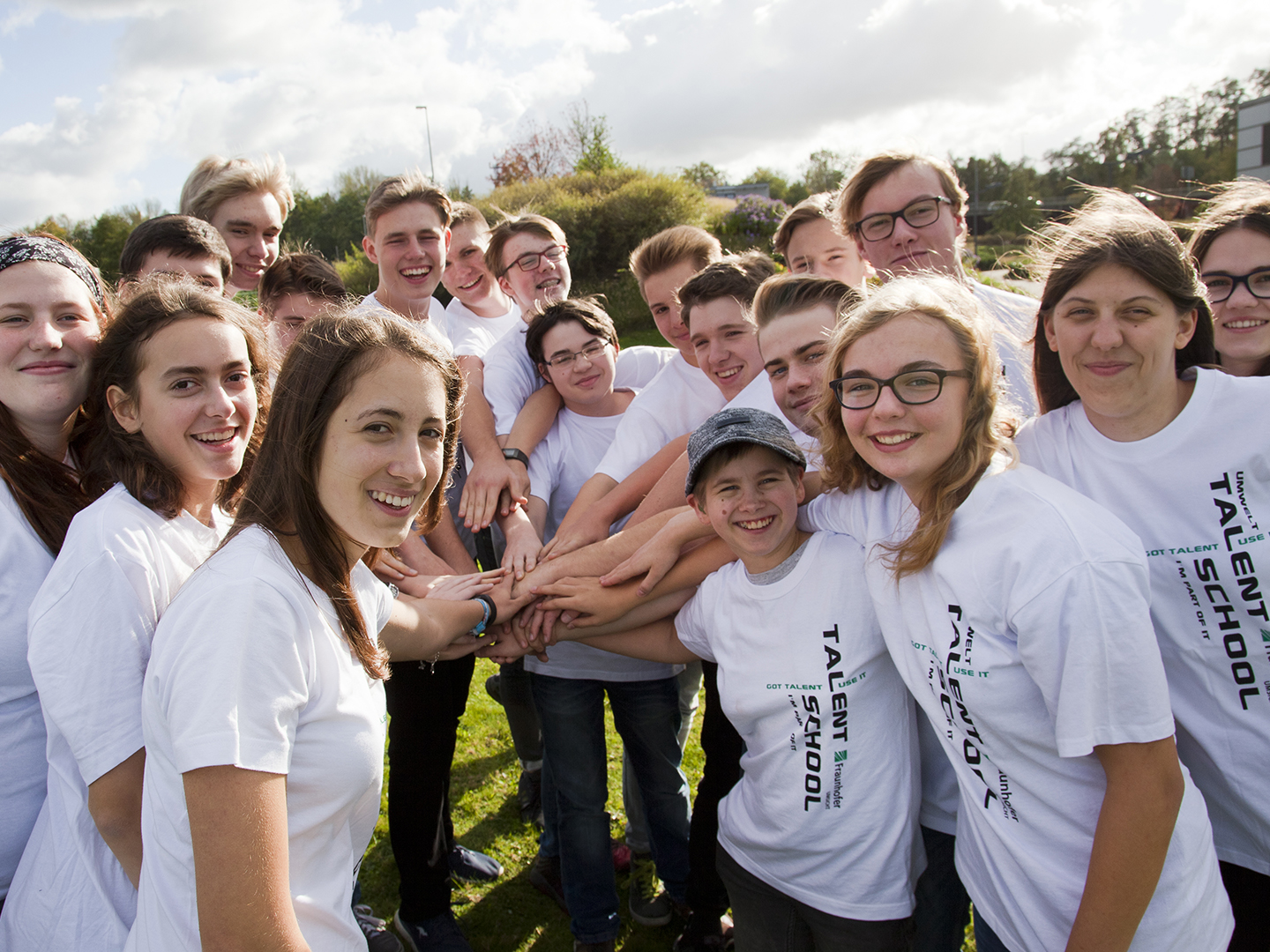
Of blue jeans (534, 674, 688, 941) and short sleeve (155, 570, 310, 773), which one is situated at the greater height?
short sleeve (155, 570, 310, 773)

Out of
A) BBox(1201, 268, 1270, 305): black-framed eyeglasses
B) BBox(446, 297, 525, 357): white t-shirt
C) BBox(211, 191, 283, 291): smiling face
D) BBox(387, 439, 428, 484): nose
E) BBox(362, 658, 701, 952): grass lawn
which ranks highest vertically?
BBox(211, 191, 283, 291): smiling face

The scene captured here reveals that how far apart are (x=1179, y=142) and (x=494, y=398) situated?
71432 mm

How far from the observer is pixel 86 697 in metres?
1.73

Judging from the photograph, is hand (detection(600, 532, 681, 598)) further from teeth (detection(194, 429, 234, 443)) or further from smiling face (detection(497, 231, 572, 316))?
smiling face (detection(497, 231, 572, 316))

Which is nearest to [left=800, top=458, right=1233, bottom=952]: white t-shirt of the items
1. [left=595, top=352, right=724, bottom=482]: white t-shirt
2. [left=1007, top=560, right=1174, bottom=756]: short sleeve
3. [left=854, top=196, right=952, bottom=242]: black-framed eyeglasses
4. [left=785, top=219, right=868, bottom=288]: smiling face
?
[left=1007, top=560, right=1174, bottom=756]: short sleeve

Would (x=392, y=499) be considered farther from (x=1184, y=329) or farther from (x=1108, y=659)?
(x=1184, y=329)

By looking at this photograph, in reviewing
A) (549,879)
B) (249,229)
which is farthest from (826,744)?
(249,229)

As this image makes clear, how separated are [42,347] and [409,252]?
90.3 inches

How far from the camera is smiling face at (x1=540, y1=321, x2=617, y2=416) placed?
3.64 meters

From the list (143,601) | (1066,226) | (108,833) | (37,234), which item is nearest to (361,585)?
(143,601)

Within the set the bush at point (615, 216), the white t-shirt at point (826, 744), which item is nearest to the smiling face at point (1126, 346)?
the white t-shirt at point (826, 744)

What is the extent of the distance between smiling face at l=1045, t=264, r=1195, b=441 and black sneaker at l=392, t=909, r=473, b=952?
3.14 m

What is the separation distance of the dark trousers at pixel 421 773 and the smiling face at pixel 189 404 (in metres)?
1.15

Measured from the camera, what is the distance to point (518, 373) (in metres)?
3.96
